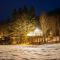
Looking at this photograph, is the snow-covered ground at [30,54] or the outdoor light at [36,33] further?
the outdoor light at [36,33]

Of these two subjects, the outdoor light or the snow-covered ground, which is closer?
the snow-covered ground

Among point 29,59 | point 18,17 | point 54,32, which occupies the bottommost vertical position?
point 29,59

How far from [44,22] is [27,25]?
2.41 metres

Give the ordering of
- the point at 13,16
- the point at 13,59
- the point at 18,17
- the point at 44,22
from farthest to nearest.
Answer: the point at 13,16, the point at 18,17, the point at 44,22, the point at 13,59

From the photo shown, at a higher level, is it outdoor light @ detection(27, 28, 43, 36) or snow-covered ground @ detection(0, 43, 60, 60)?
outdoor light @ detection(27, 28, 43, 36)

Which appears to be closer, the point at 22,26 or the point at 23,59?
the point at 23,59

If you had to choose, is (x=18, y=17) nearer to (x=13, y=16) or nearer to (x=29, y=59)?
(x=13, y=16)

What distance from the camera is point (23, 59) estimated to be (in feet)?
27.0

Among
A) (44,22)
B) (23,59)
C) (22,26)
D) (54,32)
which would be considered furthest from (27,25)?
(23,59)

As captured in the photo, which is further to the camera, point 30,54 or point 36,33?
point 36,33

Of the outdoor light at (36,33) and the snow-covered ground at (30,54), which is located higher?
the outdoor light at (36,33)

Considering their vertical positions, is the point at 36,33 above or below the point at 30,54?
above

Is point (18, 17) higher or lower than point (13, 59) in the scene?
higher

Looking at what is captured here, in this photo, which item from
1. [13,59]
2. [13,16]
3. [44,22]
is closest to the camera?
[13,59]
